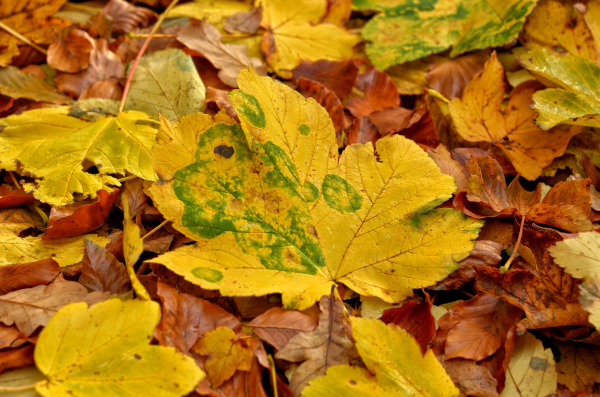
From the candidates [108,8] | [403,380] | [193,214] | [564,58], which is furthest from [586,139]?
[108,8]

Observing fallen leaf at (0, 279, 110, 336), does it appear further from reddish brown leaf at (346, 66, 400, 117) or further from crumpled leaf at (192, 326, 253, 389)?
reddish brown leaf at (346, 66, 400, 117)

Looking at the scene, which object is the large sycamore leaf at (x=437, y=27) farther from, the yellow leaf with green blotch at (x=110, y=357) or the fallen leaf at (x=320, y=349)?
the yellow leaf with green blotch at (x=110, y=357)

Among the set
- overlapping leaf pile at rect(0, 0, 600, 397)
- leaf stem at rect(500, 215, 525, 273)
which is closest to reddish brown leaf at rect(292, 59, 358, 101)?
overlapping leaf pile at rect(0, 0, 600, 397)

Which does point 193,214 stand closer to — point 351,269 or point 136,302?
point 136,302

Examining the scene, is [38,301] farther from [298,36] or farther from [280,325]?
[298,36]

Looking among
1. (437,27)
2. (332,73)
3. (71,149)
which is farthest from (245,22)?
(71,149)

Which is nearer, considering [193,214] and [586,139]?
[193,214]
